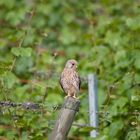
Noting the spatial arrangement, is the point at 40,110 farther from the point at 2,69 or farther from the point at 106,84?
the point at 106,84

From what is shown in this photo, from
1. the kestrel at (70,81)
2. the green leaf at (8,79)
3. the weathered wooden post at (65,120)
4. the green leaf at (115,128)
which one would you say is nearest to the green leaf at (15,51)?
the green leaf at (8,79)

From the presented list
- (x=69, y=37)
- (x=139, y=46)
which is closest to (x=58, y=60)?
(x=69, y=37)

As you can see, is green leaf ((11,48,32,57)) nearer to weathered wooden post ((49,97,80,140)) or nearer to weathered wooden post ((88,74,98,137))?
weathered wooden post ((88,74,98,137))

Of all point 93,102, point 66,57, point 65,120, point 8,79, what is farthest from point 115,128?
point 66,57

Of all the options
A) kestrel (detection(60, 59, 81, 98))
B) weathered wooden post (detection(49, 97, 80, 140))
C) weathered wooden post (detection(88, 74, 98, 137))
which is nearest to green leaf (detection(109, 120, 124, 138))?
weathered wooden post (detection(88, 74, 98, 137))

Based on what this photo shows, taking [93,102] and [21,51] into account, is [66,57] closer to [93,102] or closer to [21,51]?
[93,102]

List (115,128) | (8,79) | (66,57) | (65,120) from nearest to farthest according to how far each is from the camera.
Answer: (65,120) < (8,79) < (115,128) < (66,57)

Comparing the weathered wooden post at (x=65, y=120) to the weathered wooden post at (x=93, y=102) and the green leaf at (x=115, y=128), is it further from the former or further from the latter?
the weathered wooden post at (x=93, y=102)

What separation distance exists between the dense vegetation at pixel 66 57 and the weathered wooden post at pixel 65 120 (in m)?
0.75

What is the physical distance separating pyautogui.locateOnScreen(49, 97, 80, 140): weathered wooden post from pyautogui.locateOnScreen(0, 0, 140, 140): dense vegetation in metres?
0.75

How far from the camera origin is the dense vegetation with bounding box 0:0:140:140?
6406 mm

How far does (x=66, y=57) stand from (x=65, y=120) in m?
4.86

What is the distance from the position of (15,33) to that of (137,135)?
1.82 m

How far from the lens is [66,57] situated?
33.1 feet
